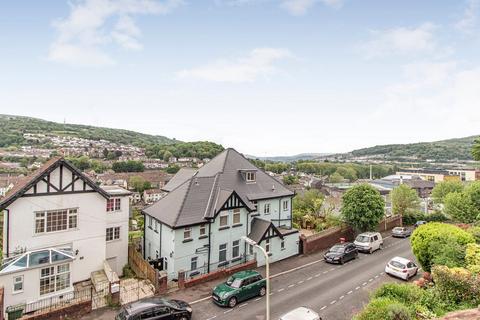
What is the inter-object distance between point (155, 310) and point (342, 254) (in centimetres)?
1802

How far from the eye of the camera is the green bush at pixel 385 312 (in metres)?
11.8

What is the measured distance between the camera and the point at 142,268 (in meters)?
24.0

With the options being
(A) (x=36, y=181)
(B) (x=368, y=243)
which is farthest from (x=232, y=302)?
(B) (x=368, y=243)

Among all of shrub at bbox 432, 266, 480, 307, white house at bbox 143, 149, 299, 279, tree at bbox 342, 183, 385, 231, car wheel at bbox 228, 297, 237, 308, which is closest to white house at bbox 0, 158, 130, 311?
white house at bbox 143, 149, 299, 279

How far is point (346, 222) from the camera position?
3550 centimetres

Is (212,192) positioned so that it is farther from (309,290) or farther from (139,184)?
(139,184)

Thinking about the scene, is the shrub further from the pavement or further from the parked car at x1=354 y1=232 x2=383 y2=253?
the parked car at x1=354 y1=232 x2=383 y2=253

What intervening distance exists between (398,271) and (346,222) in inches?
484

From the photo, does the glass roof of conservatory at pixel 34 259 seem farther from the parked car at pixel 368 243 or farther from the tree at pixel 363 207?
the tree at pixel 363 207

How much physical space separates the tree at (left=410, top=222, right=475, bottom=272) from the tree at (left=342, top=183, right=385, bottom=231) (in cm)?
1298

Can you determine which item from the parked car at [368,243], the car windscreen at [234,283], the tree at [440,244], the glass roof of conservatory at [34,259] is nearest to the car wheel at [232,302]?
the car windscreen at [234,283]

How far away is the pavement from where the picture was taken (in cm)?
1825

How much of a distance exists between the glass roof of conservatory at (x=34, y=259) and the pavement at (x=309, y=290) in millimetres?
4650

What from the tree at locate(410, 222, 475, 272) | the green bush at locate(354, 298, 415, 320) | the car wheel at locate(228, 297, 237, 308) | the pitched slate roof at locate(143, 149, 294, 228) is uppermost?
the pitched slate roof at locate(143, 149, 294, 228)
